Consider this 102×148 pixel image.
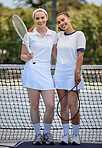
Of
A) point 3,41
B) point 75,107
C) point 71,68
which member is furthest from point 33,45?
point 3,41

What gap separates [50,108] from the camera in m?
3.69

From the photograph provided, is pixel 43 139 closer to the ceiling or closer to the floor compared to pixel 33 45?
closer to the floor

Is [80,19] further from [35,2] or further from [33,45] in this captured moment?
[33,45]

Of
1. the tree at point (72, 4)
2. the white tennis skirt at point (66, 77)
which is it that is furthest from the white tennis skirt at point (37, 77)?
the tree at point (72, 4)

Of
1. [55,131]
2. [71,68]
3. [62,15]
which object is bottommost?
[55,131]

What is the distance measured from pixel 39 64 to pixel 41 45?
19 centimetres

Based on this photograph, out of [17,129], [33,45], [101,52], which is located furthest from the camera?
[101,52]

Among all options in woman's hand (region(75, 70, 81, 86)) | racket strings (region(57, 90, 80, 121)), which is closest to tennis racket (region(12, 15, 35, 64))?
woman's hand (region(75, 70, 81, 86))

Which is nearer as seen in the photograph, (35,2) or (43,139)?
(43,139)

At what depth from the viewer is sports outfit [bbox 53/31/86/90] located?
11.9ft

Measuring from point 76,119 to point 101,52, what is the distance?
1261cm

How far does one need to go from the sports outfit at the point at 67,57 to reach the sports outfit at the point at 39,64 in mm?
96

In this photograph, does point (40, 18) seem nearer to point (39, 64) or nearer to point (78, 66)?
point (39, 64)

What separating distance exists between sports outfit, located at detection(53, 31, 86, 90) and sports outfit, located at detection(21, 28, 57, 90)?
96 mm
